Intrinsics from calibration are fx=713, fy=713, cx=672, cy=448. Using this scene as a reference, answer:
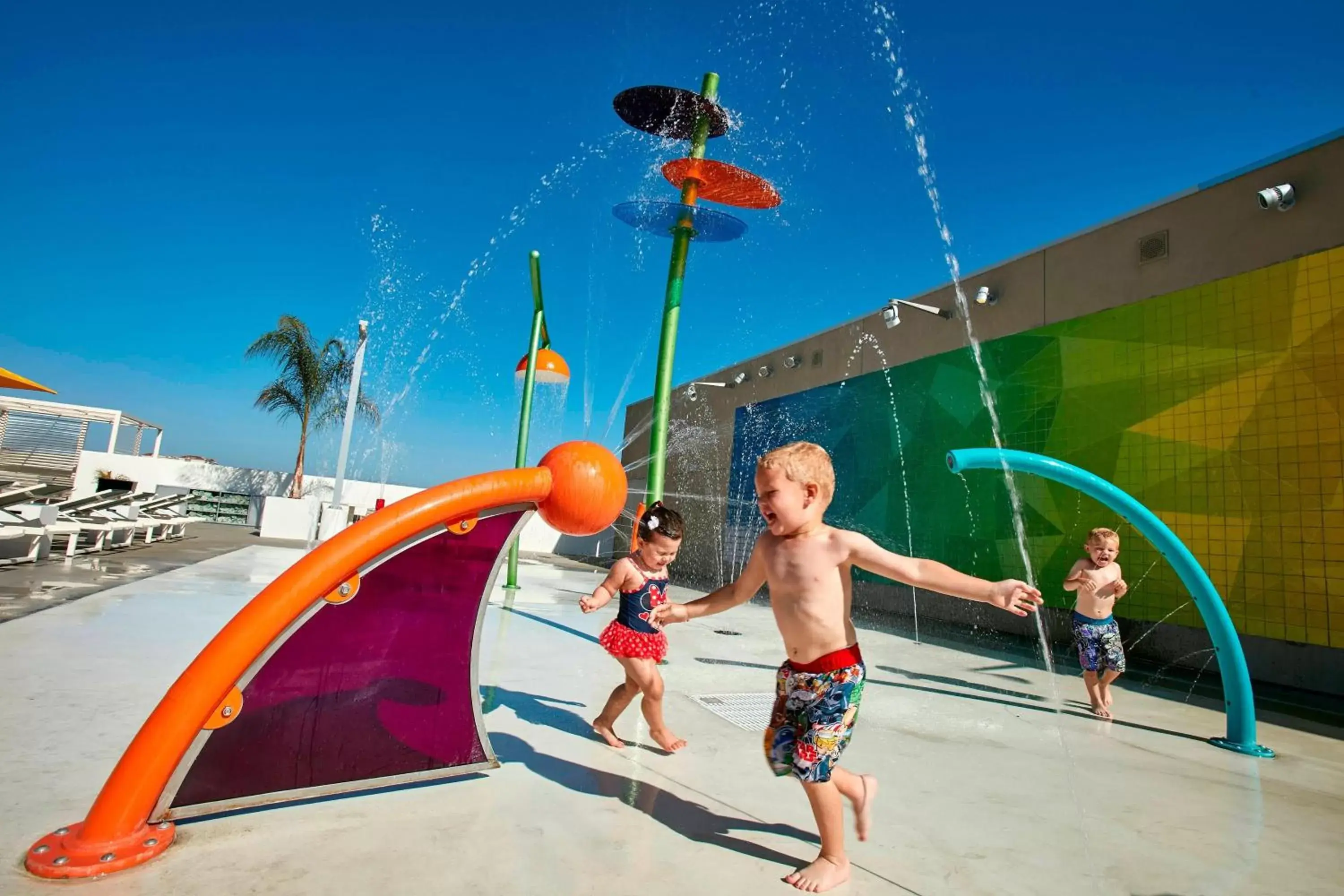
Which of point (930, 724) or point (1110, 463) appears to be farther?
point (1110, 463)

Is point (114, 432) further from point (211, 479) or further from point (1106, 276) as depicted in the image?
point (1106, 276)

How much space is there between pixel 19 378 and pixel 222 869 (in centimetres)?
1341

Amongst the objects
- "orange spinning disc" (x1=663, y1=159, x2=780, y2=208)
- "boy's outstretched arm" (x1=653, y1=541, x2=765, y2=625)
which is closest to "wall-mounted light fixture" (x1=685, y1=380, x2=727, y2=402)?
"orange spinning disc" (x1=663, y1=159, x2=780, y2=208)

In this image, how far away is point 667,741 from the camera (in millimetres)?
3682

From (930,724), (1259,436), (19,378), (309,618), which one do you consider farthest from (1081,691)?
(19,378)

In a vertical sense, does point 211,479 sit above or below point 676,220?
below

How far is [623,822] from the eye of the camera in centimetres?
270

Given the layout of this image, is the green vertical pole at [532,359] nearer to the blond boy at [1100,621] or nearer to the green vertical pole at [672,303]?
the green vertical pole at [672,303]

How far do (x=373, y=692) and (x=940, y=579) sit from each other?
2149mm

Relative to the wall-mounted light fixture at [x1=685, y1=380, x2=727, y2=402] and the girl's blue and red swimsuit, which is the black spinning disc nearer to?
the girl's blue and red swimsuit

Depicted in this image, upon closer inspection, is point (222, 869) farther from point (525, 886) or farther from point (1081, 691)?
point (1081, 691)

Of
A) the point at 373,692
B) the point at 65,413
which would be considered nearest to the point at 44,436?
the point at 65,413

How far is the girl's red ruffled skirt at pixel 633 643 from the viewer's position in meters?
3.67

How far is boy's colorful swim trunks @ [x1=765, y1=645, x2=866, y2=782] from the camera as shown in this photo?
91.4 inches
